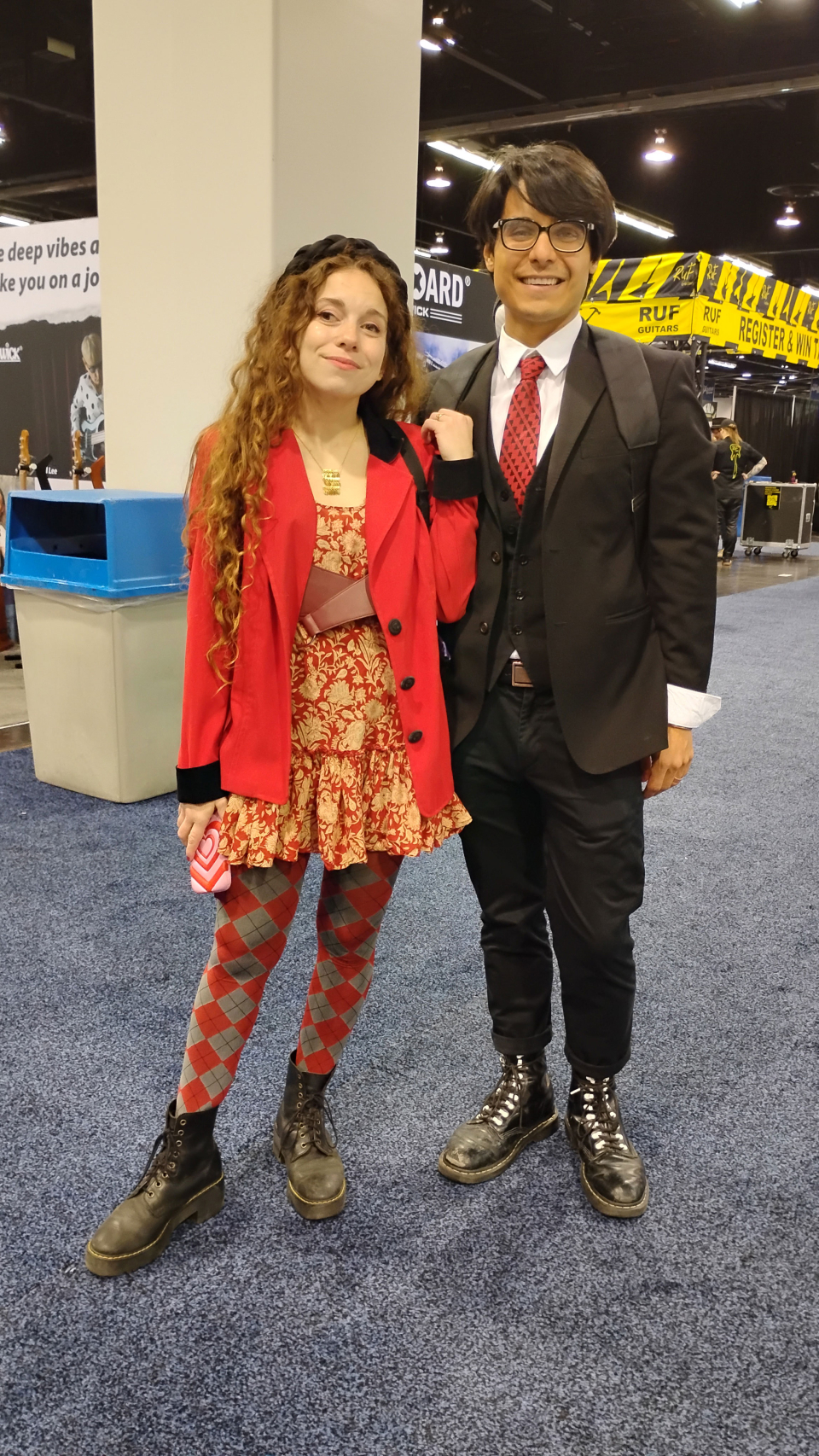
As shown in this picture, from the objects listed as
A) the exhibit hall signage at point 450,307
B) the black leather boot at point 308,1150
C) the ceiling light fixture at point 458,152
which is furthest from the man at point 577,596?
the ceiling light fixture at point 458,152

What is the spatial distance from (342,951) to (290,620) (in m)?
0.54

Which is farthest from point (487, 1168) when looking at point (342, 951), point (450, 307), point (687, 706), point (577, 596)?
point (450, 307)

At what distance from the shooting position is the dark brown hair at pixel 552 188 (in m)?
1.42

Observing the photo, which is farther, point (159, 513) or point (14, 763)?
point (14, 763)

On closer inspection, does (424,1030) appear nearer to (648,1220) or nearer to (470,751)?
(648,1220)

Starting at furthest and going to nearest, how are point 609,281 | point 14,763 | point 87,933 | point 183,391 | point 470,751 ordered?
point 609,281, point 14,763, point 183,391, point 87,933, point 470,751

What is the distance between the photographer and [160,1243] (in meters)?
1.54

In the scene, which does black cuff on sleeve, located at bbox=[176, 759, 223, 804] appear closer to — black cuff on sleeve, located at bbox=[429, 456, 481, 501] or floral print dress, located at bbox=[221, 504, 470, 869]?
floral print dress, located at bbox=[221, 504, 470, 869]

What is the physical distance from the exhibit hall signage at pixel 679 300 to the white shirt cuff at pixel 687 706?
1016cm

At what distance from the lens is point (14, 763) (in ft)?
13.0

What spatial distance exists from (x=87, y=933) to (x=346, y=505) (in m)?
1.55

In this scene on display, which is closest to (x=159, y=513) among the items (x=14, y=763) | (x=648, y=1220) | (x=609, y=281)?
(x=14, y=763)

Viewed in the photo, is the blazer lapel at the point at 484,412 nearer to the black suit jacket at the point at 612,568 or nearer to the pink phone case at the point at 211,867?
the black suit jacket at the point at 612,568

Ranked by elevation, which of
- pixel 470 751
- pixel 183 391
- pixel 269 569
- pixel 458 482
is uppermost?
pixel 183 391
